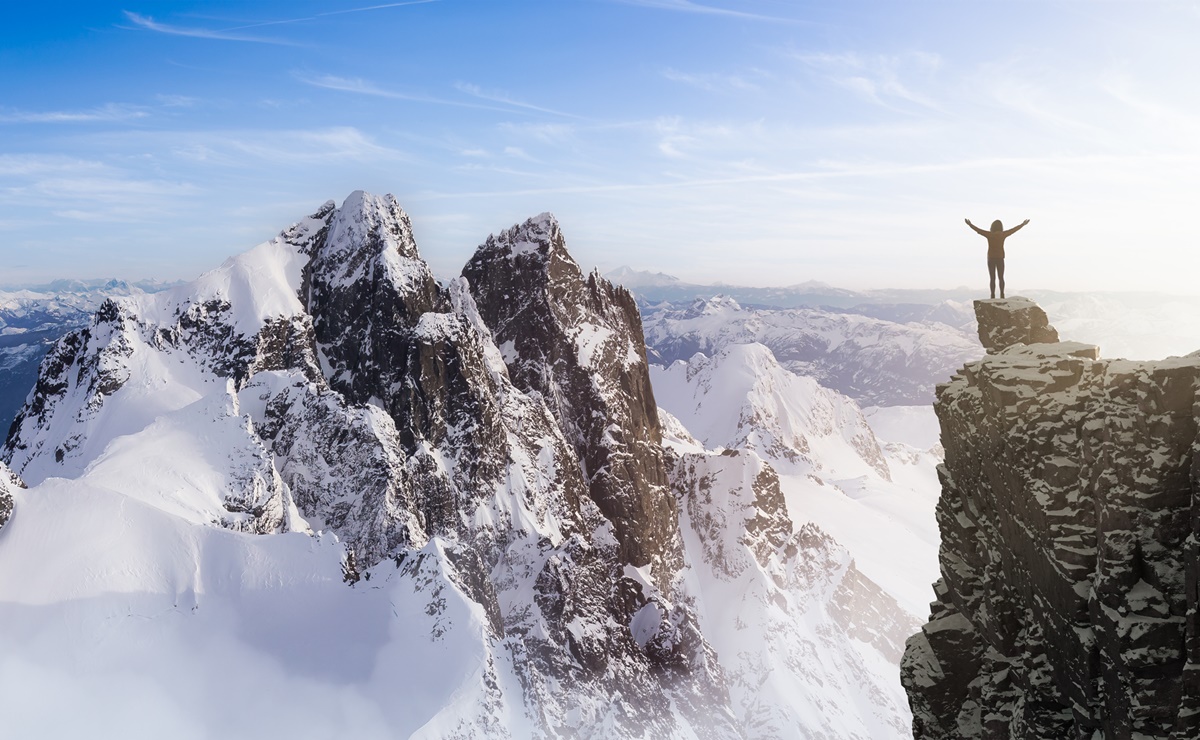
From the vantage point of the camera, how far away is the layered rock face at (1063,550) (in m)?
20.4

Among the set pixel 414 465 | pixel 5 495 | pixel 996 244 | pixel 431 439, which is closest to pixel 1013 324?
pixel 996 244

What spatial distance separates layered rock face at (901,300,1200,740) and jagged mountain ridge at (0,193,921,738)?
Result: 261 feet

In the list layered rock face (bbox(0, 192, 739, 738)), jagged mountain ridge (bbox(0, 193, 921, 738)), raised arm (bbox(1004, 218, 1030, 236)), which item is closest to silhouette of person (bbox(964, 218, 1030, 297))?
raised arm (bbox(1004, 218, 1030, 236))

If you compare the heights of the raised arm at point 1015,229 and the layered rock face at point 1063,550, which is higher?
the raised arm at point 1015,229

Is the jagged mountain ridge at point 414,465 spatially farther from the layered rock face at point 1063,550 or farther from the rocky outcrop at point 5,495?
the layered rock face at point 1063,550

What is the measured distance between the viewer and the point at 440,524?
13750 cm

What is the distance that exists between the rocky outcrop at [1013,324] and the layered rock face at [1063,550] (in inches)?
2.8

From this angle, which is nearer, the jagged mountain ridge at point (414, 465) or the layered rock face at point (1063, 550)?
the layered rock face at point (1063, 550)

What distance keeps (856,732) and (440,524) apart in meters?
112

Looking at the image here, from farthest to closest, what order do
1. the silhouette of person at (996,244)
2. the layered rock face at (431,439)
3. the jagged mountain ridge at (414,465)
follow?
the layered rock face at (431,439) < the jagged mountain ridge at (414,465) < the silhouette of person at (996,244)

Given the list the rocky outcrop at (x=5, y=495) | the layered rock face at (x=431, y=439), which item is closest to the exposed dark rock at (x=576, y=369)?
the layered rock face at (x=431, y=439)

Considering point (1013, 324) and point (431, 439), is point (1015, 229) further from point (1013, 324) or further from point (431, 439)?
point (431, 439)

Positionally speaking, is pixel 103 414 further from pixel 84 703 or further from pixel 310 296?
pixel 84 703

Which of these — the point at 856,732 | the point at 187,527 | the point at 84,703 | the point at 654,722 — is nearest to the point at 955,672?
the point at 84,703
